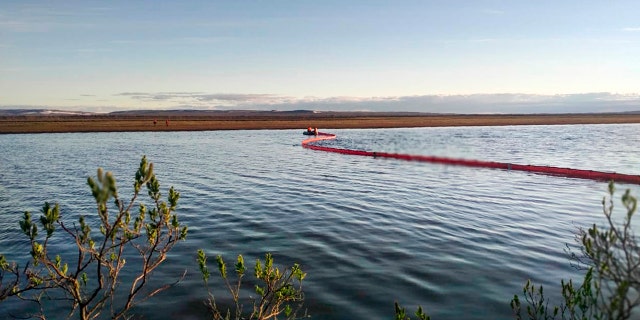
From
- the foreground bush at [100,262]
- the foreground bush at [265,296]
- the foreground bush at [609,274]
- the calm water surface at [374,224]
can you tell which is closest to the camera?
the foreground bush at [609,274]

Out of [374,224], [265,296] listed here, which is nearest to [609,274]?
[265,296]

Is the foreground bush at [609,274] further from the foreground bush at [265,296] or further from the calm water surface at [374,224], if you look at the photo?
the foreground bush at [265,296]

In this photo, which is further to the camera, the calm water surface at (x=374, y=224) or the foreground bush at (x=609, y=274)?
the calm water surface at (x=374, y=224)

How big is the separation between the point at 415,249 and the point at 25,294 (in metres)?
9.49

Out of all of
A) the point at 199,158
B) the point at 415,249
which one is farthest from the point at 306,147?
the point at 415,249

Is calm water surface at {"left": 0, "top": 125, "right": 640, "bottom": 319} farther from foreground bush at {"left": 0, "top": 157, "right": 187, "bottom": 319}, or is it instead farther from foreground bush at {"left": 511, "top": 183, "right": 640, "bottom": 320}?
foreground bush at {"left": 511, "top": 183, "right": 640, "bottom": 320}

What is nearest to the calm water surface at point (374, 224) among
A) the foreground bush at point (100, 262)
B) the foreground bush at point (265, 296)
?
the foreground bush at point (265, 296)

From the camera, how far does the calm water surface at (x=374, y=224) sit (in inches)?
345

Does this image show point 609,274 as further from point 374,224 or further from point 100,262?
point 374,224

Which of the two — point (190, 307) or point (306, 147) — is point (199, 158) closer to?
point (306, 147)

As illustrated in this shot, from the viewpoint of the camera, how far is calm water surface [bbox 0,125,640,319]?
8.76 metres

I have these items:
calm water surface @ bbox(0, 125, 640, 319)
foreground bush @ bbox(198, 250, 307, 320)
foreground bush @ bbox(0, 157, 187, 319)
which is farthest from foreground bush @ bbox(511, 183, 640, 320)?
foreground bush @ bbox(0, 157, 187, 319)

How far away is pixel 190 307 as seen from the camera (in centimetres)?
849

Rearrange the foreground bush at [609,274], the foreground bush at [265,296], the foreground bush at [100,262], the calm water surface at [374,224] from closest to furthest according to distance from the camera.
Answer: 1. the foreground bush at [609,274]
2. the foreground bush at [100,262]
3. the foreground bush at [265,296]
4. the calm water surface at [374,224]
